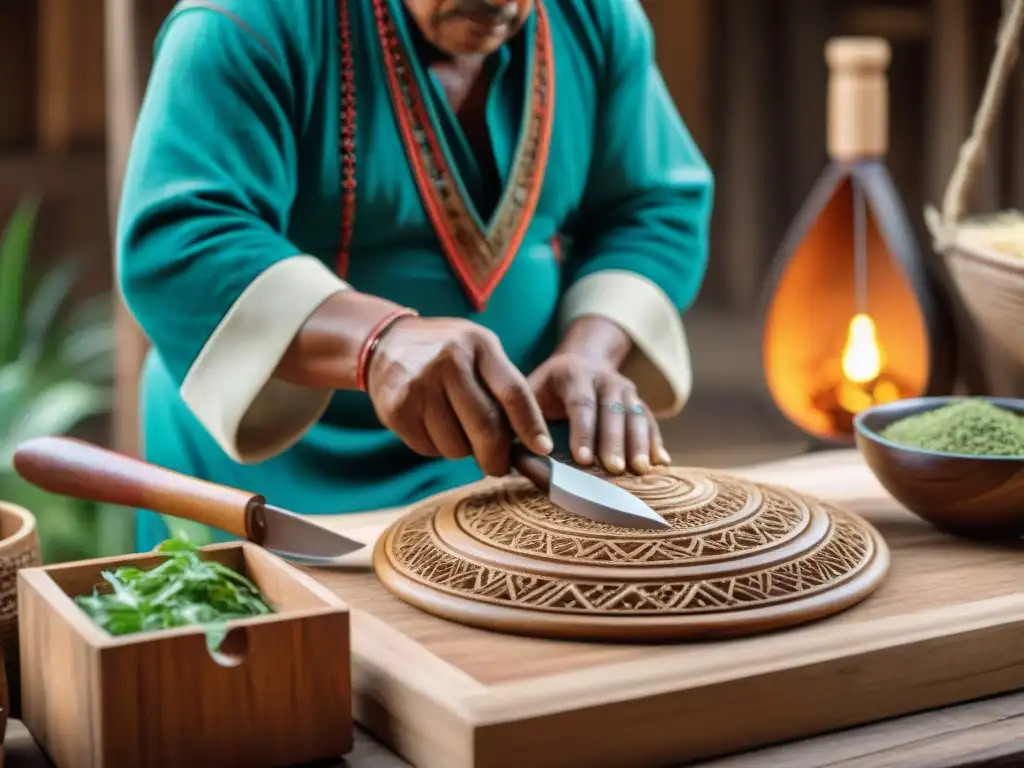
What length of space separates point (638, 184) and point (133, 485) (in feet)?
2.28

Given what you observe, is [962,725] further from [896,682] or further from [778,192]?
[778,192]

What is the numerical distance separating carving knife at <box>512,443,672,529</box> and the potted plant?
1.42 meters

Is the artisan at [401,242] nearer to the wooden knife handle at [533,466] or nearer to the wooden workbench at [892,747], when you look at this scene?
the wooden knife handle at [533,466]

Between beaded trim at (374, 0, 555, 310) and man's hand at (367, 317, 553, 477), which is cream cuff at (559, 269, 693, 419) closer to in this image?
beaded trim at (374, 0, 555, 310)

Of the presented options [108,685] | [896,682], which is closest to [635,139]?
[896,682]

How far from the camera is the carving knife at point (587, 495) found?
3.63ft

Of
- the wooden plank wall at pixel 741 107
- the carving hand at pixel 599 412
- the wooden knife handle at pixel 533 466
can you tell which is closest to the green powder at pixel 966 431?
the carving hand at pixel 599 412

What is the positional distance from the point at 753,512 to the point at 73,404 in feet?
6.10

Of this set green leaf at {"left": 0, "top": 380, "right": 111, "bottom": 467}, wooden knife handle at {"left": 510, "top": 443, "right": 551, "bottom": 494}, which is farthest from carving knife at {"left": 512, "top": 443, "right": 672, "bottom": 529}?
green leaf at {"left": 0, "top": 380, "right": 111, "bottom": 467}

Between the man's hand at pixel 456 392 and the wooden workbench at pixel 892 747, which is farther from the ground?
the man's hand at pixel 456 392

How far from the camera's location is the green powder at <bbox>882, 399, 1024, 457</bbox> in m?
1.24

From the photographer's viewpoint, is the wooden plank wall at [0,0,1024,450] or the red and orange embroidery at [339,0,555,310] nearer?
the red and orange embroidery at [339,0,555,310]

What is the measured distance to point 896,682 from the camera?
1018mm

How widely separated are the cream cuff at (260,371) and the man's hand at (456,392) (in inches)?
4.1
